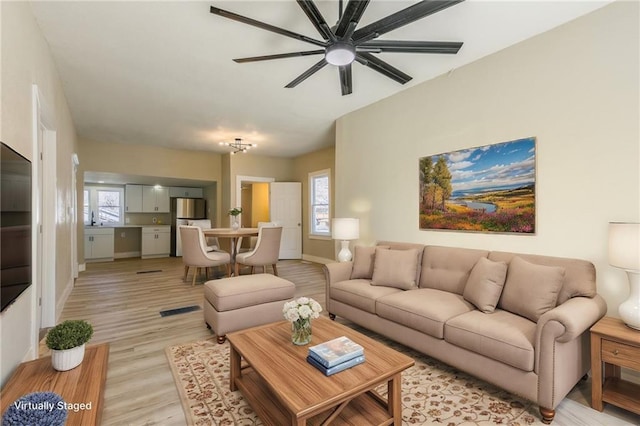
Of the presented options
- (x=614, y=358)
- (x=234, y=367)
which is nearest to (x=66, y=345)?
(x=234, y=367)

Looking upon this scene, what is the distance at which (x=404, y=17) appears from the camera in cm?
173

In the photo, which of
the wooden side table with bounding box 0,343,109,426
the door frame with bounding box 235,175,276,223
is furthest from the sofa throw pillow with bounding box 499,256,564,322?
the door frame with bounding box 235,175,276,223

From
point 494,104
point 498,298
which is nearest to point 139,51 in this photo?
point 494,104

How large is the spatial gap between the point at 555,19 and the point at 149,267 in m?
7.53

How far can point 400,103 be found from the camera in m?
3.72

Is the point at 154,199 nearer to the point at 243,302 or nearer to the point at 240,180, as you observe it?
the point at 240,180

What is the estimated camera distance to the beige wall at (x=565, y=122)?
2.12 metres

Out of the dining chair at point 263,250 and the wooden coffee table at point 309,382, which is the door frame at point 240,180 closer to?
the dining chair at point 263,250

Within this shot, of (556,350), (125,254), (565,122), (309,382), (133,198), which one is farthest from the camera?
(125,254)

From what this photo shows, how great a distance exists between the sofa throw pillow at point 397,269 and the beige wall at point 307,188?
342 cm

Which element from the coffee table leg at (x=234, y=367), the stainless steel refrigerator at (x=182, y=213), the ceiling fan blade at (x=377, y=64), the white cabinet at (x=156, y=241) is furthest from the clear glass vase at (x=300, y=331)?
the white cabinet at (x=156, y=241)

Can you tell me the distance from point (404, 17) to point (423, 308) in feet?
6.59

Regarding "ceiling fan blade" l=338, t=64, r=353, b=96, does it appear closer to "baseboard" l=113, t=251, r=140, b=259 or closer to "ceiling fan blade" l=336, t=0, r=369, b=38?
"ceiling fan blade" l=336, t=0, r=369, b=38

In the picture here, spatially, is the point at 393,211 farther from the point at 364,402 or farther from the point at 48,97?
the point at 48,97
